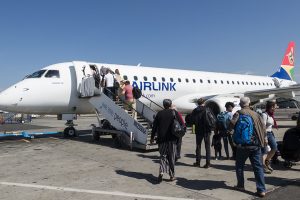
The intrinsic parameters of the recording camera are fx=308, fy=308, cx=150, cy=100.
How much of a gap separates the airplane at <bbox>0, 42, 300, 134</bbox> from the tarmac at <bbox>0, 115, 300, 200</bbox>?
3420mm

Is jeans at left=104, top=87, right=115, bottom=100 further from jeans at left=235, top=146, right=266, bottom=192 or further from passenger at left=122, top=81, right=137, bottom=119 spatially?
jeans at left=235, top=146, right=266, bottom=192

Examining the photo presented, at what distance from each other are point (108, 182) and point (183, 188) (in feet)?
5.65

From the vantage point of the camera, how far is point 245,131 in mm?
6113

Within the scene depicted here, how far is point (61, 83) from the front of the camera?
568 inches

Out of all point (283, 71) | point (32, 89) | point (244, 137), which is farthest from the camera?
point (283, 71)

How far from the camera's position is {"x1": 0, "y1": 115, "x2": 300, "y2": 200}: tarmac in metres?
6.09

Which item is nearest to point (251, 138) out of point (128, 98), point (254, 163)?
point (254, 163)

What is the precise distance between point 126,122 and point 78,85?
3887 millimetres

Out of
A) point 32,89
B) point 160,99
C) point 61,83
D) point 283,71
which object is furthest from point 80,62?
point 283,71

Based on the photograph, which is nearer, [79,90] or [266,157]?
[266,157]

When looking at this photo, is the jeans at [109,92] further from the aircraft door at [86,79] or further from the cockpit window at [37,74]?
the cockpit window at [37,74]

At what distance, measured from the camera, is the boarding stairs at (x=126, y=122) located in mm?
11547

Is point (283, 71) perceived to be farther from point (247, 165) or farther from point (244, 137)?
point (244, 137)

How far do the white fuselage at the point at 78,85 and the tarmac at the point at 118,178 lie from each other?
3.33 meters
